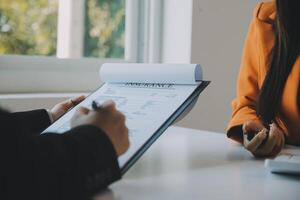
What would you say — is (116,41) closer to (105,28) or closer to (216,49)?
(105,28)

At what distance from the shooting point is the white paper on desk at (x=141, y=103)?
63 centimetres

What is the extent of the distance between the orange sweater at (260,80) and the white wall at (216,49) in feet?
1.47

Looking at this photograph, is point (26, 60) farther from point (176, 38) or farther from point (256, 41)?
point (256, 41)

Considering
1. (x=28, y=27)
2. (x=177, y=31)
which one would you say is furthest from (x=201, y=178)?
(x=177, y=31)

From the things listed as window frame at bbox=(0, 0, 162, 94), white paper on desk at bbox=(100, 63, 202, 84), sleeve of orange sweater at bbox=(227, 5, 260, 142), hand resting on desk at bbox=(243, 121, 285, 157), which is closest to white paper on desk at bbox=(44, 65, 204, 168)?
white paper on desk at bbox=(100, 63, 202, 84)

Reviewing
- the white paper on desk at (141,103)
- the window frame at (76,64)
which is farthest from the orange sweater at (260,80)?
the window frame at (76,64)

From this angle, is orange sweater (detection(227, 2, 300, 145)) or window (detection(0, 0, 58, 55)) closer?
orange sweater (detection(227, 2, 300, 145))

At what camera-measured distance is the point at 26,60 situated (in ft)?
4.73

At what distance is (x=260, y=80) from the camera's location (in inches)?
44.5

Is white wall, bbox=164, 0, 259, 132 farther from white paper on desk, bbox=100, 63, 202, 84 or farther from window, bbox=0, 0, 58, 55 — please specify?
white paper on desk, bbox=100, 63, 202, 84

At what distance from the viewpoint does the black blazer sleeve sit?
1.33ft

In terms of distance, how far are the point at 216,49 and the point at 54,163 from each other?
4.31 ft

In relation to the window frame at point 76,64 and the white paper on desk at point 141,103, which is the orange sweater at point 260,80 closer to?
the white paper on desk at point 141,103

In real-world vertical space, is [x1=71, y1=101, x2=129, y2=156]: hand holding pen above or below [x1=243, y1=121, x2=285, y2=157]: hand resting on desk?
above
